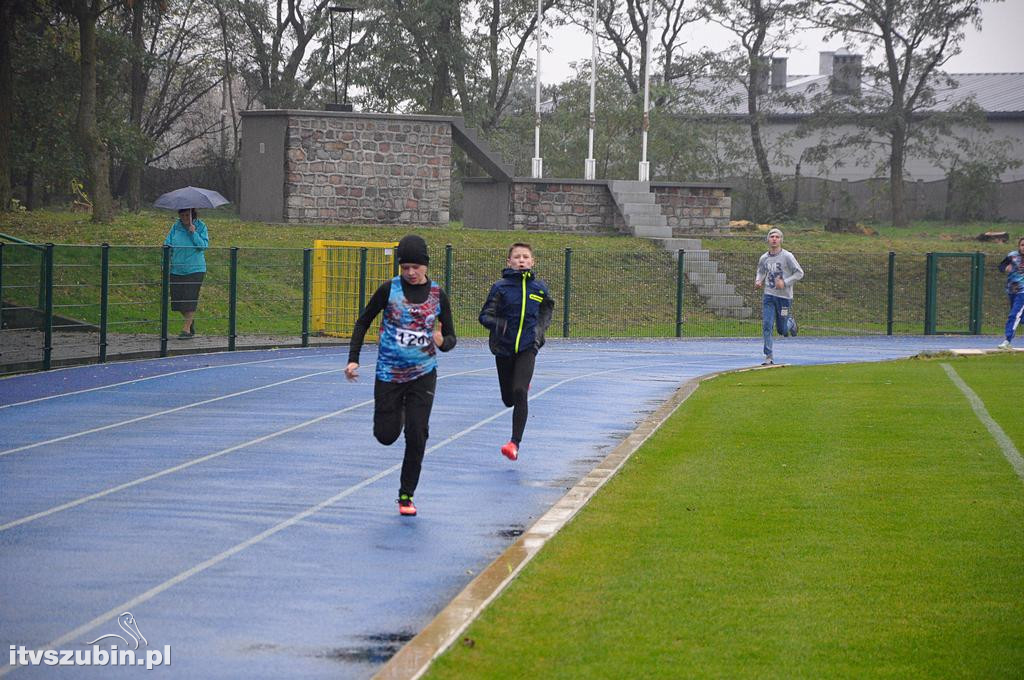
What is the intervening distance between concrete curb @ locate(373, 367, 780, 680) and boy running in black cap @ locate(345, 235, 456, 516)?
100 cm

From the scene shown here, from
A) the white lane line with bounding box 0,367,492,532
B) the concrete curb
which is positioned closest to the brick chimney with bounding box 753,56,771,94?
the white lane line with bounding box 0,367,492,532

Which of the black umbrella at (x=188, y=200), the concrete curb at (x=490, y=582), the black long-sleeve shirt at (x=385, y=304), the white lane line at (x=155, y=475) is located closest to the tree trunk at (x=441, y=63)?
the black umbrella at (x=188, y=200)

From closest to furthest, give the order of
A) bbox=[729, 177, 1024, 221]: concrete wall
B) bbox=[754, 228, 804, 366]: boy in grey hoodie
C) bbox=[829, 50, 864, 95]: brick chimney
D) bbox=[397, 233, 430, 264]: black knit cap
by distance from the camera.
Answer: bbox=[397, 233, 430, 264]: black knit cap → bbox=[754, 228, 804, 366]: boy in grey hoodie → bbox=[729, 177, 1024, 221]: concrete wall → bbox=[829, 50, 864, 95]: brick chimney

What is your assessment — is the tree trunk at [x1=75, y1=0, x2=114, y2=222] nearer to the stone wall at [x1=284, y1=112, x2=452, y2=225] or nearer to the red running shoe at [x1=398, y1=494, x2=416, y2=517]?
the stone wall at [x1=284, y1=112, x2=452, y2=225]

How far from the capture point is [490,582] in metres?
7.66

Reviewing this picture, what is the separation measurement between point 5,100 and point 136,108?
19.5m

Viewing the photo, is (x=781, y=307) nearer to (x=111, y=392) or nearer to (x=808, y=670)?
(x=111, y=392)

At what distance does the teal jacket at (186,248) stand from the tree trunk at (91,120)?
388 inches

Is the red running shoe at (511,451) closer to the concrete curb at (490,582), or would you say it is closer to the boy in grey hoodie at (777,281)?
the concrete curb at (490,582)

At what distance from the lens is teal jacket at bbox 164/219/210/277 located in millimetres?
22828

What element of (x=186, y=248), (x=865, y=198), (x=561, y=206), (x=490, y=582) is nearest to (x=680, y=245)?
(x=561, y=206)

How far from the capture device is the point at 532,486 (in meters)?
11.2

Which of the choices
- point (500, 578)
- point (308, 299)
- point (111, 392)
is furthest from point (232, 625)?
point (308, 299)

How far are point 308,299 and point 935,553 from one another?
17859 millimetres
